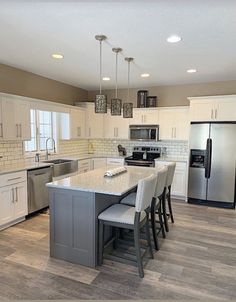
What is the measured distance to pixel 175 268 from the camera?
102 inches

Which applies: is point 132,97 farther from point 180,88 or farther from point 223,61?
point 223,61

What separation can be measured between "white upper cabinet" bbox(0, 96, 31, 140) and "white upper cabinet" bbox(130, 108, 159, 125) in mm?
2584

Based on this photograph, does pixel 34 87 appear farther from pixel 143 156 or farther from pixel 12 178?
pixel 143 156

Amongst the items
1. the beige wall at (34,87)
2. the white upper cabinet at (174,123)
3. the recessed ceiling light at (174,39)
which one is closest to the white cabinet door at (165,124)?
the white upper cabinet at (174,123)

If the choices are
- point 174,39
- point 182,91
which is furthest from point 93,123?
point 174,39

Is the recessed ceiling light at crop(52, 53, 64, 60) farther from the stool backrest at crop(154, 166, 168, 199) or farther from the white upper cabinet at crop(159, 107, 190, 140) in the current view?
the white upper cabinet at crop(159, 107, 190, 140)

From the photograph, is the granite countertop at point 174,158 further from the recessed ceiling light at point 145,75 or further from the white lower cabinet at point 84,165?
the recessed ceiling light at point 145,75

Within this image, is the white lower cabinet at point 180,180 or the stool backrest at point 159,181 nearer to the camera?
the stool backrest at point 159,181

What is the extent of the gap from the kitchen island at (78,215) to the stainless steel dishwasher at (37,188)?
4.56ft

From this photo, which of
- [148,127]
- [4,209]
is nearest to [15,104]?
[4,209]

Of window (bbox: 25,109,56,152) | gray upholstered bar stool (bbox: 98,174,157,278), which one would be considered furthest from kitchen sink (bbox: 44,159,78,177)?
gray upholstered bar stool (bbox: 98,174,157,278)

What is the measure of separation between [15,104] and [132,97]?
121 inches

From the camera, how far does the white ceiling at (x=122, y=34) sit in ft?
6.71

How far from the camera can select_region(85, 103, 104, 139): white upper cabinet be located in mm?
5966
